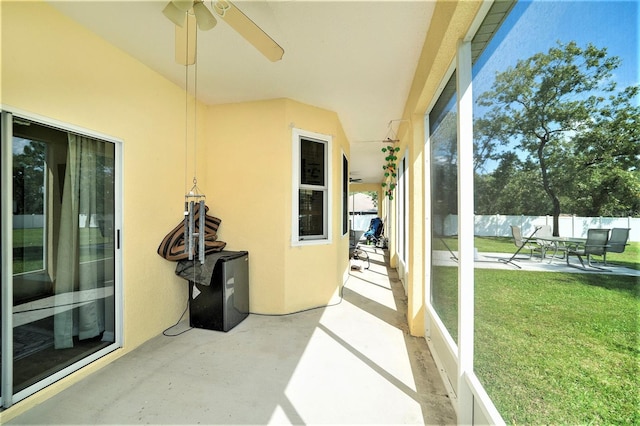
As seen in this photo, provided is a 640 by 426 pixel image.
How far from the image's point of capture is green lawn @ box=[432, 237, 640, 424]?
749 mm

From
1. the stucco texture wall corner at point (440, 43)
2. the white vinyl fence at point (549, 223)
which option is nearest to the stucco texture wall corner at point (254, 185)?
the stucco texture wall corner at point (440, 43)

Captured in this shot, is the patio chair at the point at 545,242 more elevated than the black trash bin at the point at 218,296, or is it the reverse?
the patio chair at the point at 545,242

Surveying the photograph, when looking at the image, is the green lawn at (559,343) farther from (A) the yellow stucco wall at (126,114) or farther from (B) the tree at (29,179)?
(B) the tree at (29,179)

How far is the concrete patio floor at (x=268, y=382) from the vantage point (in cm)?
168

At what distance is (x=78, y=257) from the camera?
2180mm

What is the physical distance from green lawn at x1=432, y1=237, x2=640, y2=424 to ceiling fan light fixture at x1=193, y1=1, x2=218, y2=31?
2.05 meters

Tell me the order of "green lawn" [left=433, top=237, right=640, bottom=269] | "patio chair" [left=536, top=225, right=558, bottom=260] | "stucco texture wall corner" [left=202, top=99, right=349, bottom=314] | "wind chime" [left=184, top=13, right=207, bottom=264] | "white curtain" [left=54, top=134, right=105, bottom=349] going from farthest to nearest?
1. "stucco texture wall corner" [left=202, top=99, right=349, bottom=314]
2. "wind chime" [left=184, top=13, right=207, bottom=264]
3. "white curtain" [left=54, top=134, right=105, bottom=349]
4. "patio chair" [left=536, top=225, right=558, bottom=260]
5. "green lawn" [left=433, top=237, right=640, bottom=269]

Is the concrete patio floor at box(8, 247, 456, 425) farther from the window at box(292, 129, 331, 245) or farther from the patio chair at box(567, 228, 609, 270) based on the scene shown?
the patio chair at box(567, 228, 609, 270)

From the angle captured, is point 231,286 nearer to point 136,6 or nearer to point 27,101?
point 27,101

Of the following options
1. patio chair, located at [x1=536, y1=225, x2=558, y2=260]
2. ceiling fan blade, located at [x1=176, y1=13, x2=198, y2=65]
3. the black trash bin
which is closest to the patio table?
patio chair, located at [x1=536, y1=225, x2=558, y2=260]

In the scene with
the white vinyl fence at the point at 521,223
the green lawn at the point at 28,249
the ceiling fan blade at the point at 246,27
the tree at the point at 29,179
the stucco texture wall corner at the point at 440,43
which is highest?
the stucco texture wall corner at the point at 440,43

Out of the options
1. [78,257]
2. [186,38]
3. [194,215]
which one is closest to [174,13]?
[186,38]

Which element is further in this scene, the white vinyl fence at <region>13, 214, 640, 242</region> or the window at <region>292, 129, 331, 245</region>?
the window at <region>292, 129, 331, 245</region>

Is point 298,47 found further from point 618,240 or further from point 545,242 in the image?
point 618,240
